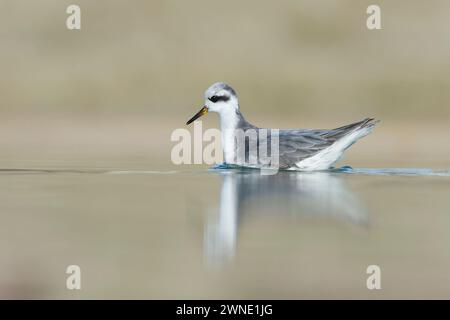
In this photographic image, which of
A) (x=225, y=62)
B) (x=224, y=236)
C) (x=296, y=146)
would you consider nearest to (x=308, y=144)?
(x=296, y=146)

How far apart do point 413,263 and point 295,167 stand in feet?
19.6

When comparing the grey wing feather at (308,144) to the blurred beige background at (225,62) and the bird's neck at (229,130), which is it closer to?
the bird's neck at (229,130)

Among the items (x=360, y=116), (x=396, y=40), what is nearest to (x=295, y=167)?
(x=360, y=116)

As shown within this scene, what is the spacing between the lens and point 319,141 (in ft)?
45.2

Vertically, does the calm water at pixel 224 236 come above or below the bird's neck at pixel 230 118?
below

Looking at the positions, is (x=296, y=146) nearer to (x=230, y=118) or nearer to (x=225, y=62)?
(x=230, y=118)

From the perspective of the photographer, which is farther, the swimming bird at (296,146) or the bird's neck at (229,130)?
the bird's neck at (229,130)

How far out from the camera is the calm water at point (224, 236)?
724 centimetres

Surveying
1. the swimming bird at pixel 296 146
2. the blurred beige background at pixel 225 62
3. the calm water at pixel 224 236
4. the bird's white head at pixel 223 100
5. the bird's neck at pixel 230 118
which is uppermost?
the blurred beige background at pixel 225 62

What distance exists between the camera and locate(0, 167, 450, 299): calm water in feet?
23.8

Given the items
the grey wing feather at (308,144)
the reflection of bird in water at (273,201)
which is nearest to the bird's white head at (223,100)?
the grey wing feather at (308,144)

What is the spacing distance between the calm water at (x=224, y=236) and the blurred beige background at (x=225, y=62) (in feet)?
35.8

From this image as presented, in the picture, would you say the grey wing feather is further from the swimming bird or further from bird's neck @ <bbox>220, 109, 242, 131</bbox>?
bird's neck @ <bbox>220, 109, 242, 131</bbox>

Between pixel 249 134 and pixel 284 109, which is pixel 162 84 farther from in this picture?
pixel 249 134
